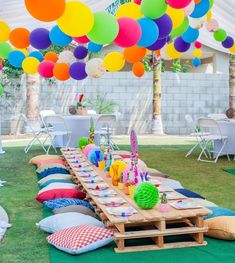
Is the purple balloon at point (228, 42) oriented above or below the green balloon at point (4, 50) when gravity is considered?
above

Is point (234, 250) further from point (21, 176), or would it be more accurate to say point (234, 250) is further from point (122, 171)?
point (21, 176)

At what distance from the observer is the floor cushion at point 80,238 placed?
11.1ft

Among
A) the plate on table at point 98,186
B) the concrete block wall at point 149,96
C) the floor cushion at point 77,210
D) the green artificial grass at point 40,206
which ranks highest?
the concrete block wall at point 149,96

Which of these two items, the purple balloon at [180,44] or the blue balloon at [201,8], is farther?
the purple balloon at [180,44]

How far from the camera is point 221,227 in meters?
3.71

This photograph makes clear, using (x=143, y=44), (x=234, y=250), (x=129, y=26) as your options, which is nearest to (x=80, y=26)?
(x=129, y=26)

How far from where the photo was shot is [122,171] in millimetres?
4535

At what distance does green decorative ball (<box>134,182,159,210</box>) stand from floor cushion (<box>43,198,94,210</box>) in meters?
0.86

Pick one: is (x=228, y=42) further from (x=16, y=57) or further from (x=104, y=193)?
(x=104, y=193)

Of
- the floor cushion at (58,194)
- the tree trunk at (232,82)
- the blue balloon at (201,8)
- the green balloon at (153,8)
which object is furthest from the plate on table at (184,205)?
the tree trunk at (232,82)

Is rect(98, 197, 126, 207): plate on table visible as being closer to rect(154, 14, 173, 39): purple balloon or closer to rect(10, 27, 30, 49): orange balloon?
rect(154, 14, 173, 39): purple balloon

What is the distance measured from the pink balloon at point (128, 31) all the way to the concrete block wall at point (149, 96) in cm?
807

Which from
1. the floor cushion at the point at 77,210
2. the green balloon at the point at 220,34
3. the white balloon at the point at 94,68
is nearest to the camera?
the floor cushion at the point at 77,210

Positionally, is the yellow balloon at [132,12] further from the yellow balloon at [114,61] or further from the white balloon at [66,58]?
the white balloon at [66,58]
